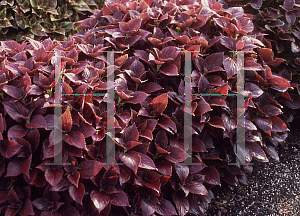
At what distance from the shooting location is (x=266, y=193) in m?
2.56

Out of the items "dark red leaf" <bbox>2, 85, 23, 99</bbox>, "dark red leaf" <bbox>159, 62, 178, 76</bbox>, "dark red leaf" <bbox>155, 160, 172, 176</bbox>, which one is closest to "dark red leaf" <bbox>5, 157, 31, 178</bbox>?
"dark red leaf" <bbox>2, 85, 23, 99</bbox>

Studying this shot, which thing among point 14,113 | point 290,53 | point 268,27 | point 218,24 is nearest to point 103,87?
point 14,113

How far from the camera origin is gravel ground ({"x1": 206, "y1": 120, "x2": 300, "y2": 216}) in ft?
7.93

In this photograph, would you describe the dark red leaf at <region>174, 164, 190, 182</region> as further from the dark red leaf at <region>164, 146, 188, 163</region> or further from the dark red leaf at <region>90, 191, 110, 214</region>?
the dark red leaf at <region>90, 191, 110, 214</region>

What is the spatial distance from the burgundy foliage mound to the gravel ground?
0.16m

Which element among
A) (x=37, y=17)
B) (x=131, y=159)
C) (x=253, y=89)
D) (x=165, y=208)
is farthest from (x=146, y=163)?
(x=37, y=17)

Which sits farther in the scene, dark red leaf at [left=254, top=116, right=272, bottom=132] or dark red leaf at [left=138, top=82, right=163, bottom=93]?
dark red leaf at [left=254, top=116, right=272, bottom=132]

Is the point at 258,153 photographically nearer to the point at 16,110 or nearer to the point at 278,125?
the point at 278,125

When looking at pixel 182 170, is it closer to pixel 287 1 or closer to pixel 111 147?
pixel 111 147

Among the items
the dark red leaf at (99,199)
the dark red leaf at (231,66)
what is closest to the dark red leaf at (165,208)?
the dark red leaf at (99,199)

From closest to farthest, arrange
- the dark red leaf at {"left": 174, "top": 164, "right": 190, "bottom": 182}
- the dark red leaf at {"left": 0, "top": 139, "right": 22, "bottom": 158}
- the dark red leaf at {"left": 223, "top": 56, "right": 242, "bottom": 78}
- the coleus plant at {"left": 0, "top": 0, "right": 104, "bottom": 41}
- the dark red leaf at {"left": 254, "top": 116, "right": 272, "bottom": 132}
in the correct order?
the dark red leaf at {"left": 0, "top": 139, "right": 22, "bottom": 158}
the dark red leaf at {"left": 174, "top": 164, "right": 190, "bottom": 182}
the dark red leaf at {"left": 223, "top": 56, "right": 242, "bottom": 78}
the dark red leaf at {"left": 254, "top": 116, "right": 272, "bottom": 132}
the coleus plant at {"left": 0, "top": 0, "right": 104, "bottom": 41}

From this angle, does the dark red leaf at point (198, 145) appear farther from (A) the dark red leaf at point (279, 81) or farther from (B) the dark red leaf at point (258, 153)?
(A) the dark red leaf at point (279, 81)

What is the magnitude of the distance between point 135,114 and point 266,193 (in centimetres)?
141

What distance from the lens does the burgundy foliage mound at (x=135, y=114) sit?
169cm
